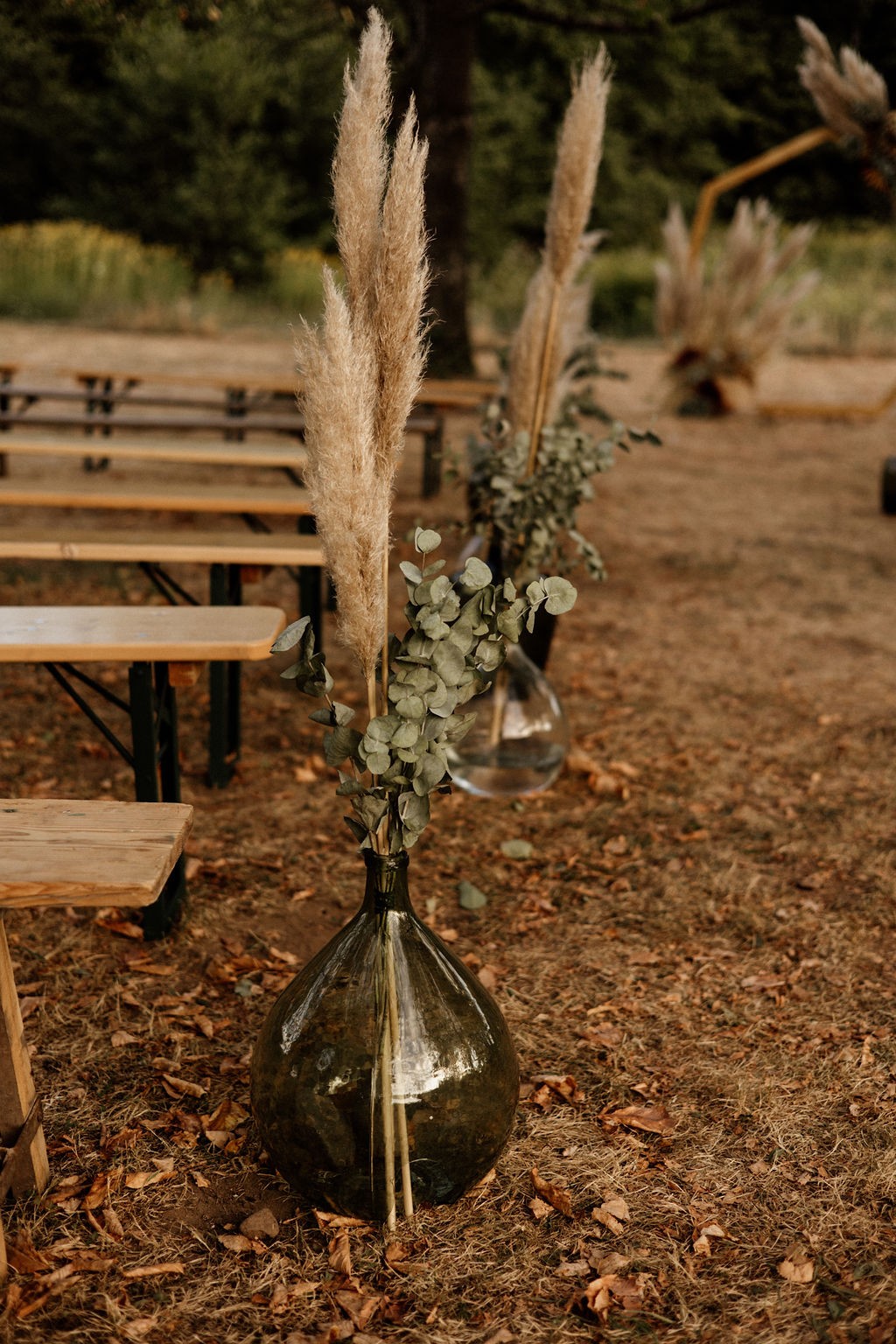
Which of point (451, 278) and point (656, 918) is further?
point (451, 278)

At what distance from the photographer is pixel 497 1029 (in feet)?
6.70

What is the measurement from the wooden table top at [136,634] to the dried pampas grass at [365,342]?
0.88 metres

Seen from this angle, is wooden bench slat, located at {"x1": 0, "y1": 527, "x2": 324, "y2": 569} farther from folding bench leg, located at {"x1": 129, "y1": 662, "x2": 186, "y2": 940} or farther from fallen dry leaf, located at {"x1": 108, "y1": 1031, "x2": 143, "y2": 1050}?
fallen dry leaf, located at {"x1": 108, "y1": 1031, "x2": 143, "y2": 1050}

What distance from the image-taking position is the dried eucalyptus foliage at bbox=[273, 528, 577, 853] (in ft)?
5.94

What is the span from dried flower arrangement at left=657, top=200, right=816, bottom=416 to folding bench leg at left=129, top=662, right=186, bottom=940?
298 inches

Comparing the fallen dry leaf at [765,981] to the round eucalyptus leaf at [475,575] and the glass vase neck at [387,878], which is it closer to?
the glass vase neck at [387,878]

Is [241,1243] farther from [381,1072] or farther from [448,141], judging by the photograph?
[448,141]

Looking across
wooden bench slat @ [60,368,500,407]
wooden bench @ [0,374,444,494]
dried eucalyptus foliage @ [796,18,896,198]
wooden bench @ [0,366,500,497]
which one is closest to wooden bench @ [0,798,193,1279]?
wooden bench @ [0,374,444,494]

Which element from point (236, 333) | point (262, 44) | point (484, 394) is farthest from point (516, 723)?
point (262, 44)

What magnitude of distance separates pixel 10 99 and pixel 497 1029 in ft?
67.3

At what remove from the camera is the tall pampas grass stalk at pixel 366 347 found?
1.64m

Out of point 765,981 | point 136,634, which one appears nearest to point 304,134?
point 136,634

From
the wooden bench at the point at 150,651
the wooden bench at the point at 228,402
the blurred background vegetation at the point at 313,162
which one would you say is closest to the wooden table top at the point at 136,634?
the wooden bench at the point at 150,651

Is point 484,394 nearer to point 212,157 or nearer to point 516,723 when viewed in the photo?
point 516,723
